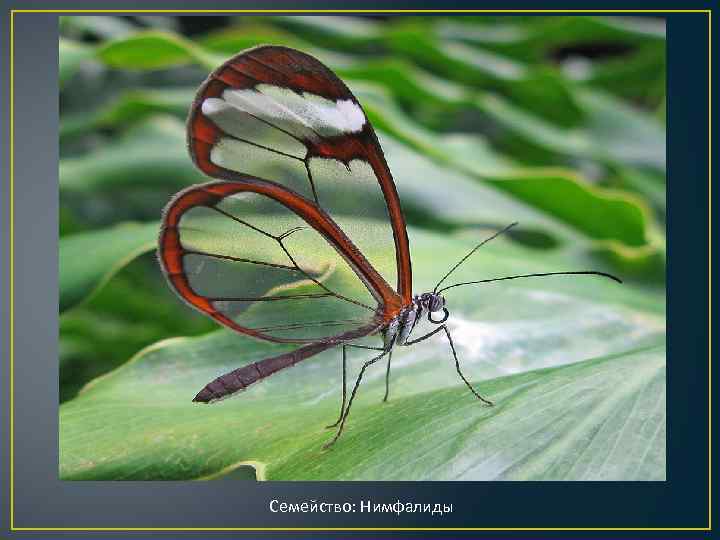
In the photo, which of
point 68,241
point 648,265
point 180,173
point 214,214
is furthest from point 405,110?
point 214,214

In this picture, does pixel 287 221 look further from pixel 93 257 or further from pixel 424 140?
pixel 424 140

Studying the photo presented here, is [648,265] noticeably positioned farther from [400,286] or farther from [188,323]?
[188,323]

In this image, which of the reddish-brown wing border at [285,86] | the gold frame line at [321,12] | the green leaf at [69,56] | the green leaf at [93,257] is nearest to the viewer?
the reddish-brown wing border at [285,86]

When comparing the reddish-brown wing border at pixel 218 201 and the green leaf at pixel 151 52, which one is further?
the green leaf at pixel 151 52

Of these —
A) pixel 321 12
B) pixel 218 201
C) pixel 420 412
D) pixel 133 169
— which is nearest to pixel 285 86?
pixel 218 201

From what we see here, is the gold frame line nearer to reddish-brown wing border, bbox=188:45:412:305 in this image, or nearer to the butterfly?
the butterfly

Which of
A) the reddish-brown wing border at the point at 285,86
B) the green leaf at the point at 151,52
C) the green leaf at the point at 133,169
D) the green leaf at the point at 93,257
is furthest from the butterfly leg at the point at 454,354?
the green leaf at the point at 151,52

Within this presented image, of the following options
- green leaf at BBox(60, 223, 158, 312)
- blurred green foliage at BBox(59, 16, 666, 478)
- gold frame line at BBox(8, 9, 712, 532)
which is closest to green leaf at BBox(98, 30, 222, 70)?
blurred green foliage at BBox(59, 16, 666, 478)

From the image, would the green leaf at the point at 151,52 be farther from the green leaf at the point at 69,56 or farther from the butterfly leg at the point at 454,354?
the butterfly leg at the point at 454,354
